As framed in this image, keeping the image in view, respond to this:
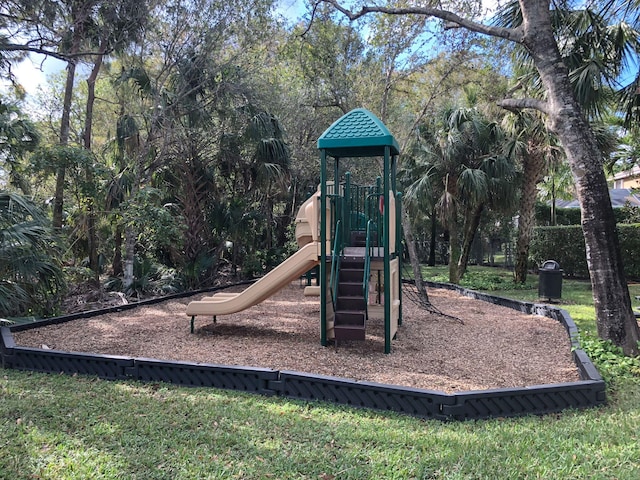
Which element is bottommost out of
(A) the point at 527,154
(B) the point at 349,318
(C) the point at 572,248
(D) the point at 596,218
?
(B) the point at 349,318

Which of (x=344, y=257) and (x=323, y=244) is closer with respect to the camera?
(x=323, y=244)

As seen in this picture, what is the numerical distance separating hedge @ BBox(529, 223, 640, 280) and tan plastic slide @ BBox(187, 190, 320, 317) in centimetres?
1153

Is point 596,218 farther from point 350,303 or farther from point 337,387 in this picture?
point 337,387

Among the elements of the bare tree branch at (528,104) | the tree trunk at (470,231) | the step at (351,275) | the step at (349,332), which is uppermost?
the bare tree branch at (528,104)

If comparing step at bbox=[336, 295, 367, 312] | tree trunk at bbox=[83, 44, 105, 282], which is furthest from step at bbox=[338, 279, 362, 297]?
tree trunk at bbox=[83, 44, 105, 282]

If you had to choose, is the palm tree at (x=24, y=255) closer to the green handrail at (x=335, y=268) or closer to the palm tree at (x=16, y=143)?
the palm tree at (x=16, y=143)

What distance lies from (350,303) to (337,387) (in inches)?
74.5

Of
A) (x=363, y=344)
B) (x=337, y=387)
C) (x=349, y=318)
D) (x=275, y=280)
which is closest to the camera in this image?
(x=337, y=387)

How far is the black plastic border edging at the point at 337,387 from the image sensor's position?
3477 mm

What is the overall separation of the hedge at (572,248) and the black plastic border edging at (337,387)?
10801 mm

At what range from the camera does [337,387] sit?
378 cm

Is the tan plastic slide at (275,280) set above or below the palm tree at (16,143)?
below

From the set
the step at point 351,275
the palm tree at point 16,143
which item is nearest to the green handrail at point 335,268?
the step at point 351,275

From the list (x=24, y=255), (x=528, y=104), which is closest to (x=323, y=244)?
(x=528, y=104)
